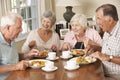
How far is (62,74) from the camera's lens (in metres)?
1.97

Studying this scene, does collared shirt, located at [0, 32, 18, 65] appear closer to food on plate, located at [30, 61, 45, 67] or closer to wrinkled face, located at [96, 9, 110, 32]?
food on plate, located at [30, 61, 45, 67]

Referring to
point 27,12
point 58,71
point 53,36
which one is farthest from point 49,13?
point 27,12

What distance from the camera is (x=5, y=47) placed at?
223 centimetres

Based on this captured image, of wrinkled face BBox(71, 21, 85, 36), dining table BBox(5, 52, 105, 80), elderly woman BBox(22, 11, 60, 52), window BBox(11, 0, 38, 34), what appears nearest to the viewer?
dining table BBox(5, 52, 105, 80)

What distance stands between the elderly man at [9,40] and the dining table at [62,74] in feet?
0.19

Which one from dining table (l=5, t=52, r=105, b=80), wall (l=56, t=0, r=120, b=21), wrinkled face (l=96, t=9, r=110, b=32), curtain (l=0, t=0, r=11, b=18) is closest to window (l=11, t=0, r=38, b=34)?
curtain (l=0, t=0, r=11, b=18)

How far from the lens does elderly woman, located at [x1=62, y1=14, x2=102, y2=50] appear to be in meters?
2.89

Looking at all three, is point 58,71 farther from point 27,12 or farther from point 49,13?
point 27,12

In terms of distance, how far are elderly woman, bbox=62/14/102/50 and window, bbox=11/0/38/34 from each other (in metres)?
1.35

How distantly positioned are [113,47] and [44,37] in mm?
969

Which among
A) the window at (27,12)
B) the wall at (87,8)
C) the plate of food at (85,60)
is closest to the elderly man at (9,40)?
the plate of food at (85,60)

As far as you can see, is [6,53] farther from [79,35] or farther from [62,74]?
[79,35]

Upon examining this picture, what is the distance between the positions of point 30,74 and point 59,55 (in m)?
0.66

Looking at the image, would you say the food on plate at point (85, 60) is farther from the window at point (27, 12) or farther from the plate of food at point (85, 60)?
the window at point (27, 12)
